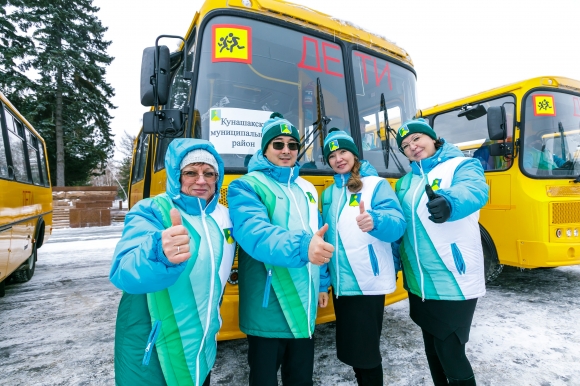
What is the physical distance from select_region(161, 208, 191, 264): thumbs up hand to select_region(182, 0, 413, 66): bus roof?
85.8 inches

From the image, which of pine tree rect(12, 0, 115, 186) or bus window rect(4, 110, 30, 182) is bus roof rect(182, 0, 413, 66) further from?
pine tree rect(12, 0, 115, 186)

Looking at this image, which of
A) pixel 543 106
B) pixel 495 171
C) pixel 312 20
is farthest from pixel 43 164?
pixel 543 106

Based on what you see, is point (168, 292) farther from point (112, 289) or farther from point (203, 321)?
point (112, 289)

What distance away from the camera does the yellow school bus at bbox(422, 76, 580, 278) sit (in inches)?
160

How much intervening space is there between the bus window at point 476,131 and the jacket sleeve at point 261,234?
3891 millimetres

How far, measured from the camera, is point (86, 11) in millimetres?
22594

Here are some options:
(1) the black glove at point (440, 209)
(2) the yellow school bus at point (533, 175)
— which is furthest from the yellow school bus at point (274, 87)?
(2) the yellow school bus at point (533, 175)

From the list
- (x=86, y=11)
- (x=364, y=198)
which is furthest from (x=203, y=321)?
(x=86, y=11)

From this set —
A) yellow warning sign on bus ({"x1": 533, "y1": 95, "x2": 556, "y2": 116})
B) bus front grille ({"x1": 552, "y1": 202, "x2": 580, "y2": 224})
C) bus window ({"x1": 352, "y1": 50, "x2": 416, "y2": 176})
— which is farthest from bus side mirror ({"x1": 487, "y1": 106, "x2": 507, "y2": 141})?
bus window ({"x1": 352, "y1": 50, "x2": 416, "y2": 176})

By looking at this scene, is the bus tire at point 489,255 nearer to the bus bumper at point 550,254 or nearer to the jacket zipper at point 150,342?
the bus bumper at point 550,254

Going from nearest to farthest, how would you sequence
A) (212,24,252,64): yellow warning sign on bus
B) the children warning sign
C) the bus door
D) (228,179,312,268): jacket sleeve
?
(228,179,312,268): jacket sleeve
the children warning sign
(212,24,252,64): yellow warning sign on bus
the bus door

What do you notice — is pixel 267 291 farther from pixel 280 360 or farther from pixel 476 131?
pixel 476 131

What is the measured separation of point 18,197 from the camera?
14.5 ft

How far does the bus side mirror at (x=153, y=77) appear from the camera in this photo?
250 centimetres
